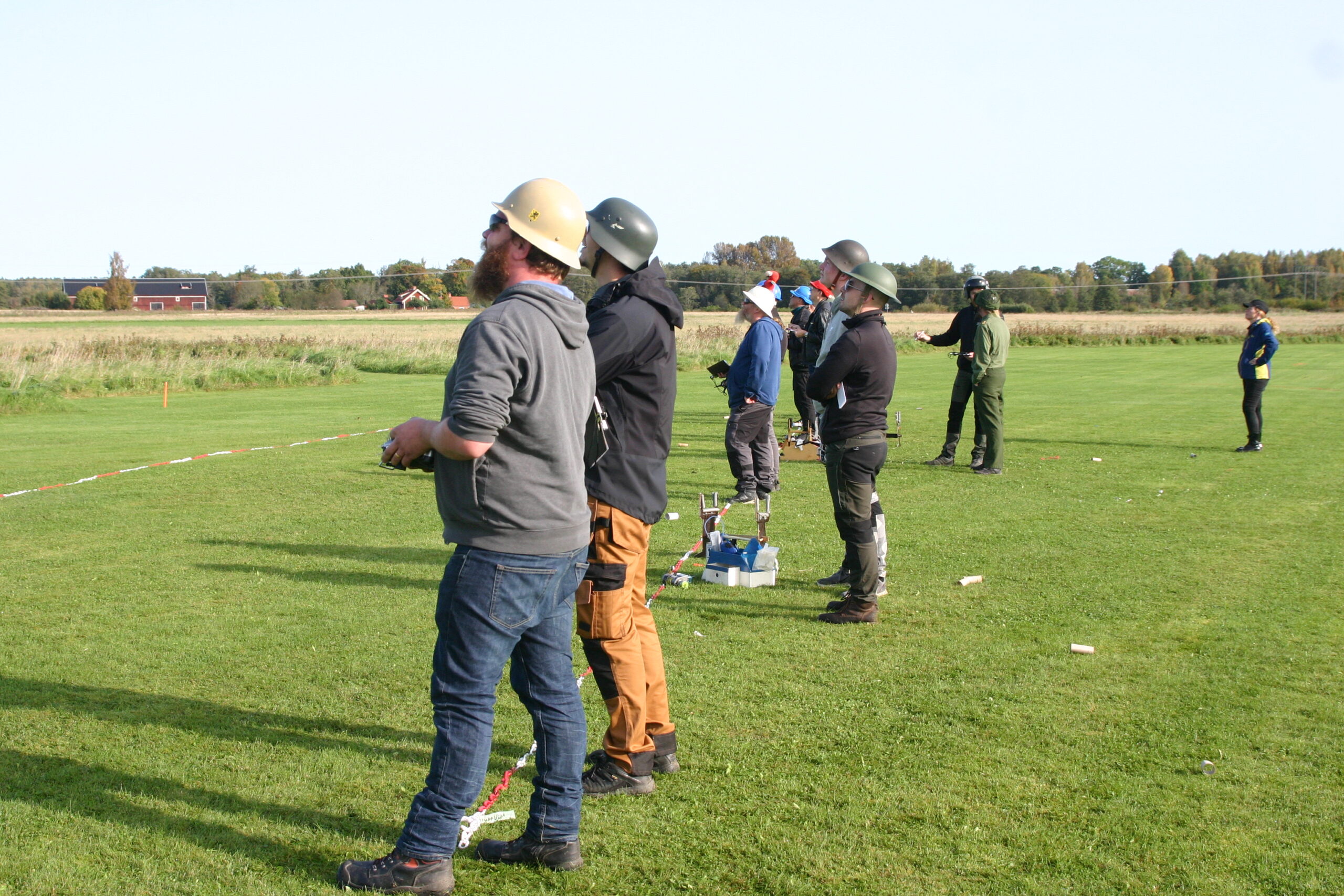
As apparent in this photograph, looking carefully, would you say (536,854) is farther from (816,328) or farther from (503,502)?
(816,328)

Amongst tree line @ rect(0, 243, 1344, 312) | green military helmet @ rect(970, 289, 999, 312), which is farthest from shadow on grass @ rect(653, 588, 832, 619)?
tree line @ rect(0, 243, 1344, 312)

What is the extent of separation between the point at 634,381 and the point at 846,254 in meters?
4.09

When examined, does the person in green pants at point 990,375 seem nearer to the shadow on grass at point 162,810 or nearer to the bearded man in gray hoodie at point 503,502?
the bearded man in gray hoodie at point 503,502

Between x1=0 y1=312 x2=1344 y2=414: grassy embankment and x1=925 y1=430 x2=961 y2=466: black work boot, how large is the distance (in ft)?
61.8

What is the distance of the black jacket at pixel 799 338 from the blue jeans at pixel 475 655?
11.4 metres

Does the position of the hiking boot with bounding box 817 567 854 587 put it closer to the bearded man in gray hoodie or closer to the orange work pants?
the orange work pants

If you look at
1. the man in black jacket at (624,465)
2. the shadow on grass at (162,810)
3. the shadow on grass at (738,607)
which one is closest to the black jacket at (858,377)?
the shadow on grass at (738,607)

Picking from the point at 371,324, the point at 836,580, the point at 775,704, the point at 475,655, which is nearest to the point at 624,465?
the point at 475,655

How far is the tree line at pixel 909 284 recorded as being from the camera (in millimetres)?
102125

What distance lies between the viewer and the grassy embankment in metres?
28.3

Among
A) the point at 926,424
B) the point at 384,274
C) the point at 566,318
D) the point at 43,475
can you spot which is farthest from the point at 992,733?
the point at 384,274

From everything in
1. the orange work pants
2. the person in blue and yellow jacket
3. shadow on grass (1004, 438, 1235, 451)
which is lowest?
shadow on grass (1004, 438, 1235, 451)

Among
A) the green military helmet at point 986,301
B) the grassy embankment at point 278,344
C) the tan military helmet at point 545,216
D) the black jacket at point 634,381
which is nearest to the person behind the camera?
the tan military helmet at point 545,216

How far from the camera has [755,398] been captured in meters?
10.8
